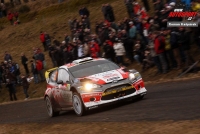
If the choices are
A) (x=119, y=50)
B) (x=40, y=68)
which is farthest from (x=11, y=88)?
(x=119, y=50)

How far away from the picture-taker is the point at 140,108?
13.9 metres

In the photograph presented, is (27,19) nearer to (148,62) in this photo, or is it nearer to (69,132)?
(148,62)

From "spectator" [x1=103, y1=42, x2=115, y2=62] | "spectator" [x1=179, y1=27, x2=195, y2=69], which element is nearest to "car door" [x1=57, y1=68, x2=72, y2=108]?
"spectator" [x1=179, y1=27, x2=195, y2=69]

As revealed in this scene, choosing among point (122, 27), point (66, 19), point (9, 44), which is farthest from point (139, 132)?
point (9, 44)

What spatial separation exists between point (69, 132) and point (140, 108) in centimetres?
217

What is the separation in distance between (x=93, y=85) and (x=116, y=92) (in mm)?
683

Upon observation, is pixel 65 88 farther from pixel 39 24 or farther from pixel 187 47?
pixel 39 24

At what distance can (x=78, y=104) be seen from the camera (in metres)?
15.0

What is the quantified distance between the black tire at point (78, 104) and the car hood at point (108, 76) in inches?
25.4

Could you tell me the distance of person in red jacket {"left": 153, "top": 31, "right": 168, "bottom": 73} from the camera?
2139 cm

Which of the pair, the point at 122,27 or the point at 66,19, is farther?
the point at 66,19

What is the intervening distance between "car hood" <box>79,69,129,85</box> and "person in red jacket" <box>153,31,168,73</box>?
651cm

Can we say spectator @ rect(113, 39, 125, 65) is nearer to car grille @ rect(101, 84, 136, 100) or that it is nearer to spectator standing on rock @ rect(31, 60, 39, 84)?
spectator standing on rock @ rect(31, 60, 39, 84)

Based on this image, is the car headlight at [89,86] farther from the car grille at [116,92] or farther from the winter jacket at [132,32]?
the winter jacket at [132,32]
